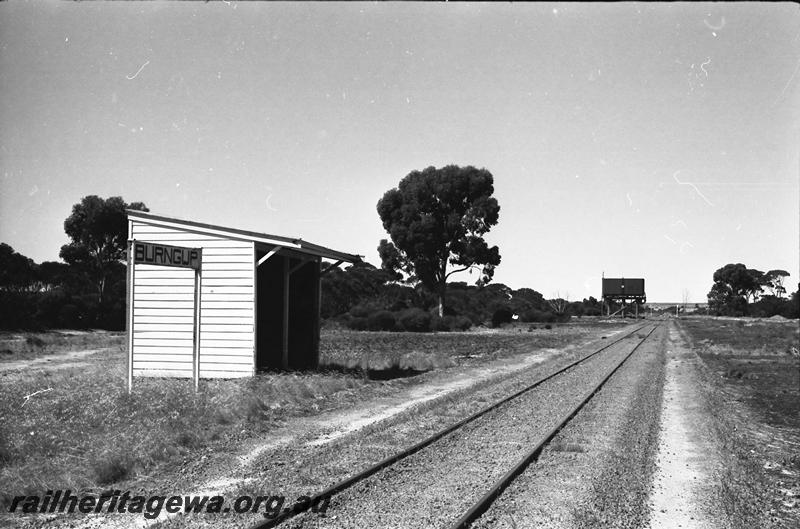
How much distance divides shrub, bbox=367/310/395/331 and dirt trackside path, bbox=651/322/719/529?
37.0 metres

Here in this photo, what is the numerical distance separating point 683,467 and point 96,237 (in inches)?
1874

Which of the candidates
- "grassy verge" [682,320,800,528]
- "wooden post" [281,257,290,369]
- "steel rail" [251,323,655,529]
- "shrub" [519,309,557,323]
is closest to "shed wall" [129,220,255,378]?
"wooden post" [281,257,290,369]

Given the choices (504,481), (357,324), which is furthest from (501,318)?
(504,481)

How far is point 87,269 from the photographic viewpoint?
48.5 metres

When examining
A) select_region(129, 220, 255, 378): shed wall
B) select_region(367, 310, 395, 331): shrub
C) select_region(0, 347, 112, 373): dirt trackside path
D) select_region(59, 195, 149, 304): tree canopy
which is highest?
select_region(59, 195, 149, 304): tree canopy

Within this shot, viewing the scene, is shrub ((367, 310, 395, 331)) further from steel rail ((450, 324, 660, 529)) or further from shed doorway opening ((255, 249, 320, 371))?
steel rail ((450, 324, 660, 529))

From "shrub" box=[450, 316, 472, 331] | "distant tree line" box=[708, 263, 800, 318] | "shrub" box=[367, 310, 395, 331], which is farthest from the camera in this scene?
"distant tree line" box=[708, 263, 800, 318]

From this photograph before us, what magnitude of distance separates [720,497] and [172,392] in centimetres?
848

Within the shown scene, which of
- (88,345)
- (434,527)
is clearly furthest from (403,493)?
(88,345)

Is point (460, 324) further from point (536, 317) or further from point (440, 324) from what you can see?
point (536, 317)

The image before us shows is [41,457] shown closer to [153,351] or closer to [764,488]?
[153,351]

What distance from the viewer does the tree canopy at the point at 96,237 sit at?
4719 centimetres

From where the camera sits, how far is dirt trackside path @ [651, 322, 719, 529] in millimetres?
6301

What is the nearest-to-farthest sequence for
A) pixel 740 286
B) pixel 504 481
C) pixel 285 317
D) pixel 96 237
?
1. pixel 504 481
2. pixel 285 317
3. pixel 96 237
4. pixel 740 286
